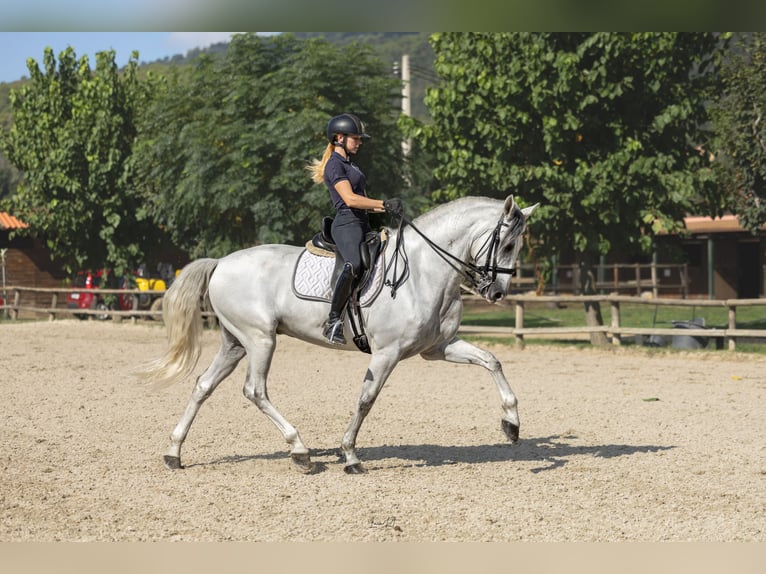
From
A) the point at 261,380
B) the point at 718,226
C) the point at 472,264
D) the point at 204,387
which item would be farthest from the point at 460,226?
the point at 718,226

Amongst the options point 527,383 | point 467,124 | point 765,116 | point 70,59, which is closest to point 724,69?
point 765,116

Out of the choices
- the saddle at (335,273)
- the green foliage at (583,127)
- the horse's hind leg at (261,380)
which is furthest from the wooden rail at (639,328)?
the horse's hind leg at (261,380)

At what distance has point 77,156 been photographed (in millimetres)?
32531

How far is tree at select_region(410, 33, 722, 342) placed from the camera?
785 inches

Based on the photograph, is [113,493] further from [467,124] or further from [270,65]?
[270,65]

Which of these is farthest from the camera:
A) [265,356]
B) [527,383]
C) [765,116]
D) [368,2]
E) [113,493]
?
[765,116]

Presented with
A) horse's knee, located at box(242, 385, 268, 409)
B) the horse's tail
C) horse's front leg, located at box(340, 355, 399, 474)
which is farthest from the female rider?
the horse's tail

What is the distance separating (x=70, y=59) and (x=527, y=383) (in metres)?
26.2

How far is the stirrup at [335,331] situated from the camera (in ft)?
26.3

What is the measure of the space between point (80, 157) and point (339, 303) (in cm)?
2697

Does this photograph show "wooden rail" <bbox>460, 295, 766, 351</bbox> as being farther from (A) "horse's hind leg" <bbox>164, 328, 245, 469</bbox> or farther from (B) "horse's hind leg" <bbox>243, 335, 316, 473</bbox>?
(B) "horse's hind leg" <bbox>243, 335, 316, 473</bbox>

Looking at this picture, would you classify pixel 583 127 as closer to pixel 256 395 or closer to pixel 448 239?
pixel 448 239

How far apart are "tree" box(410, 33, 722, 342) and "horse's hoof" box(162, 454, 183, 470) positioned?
13.3 m

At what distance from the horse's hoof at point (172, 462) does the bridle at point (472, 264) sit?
2.34 metres
